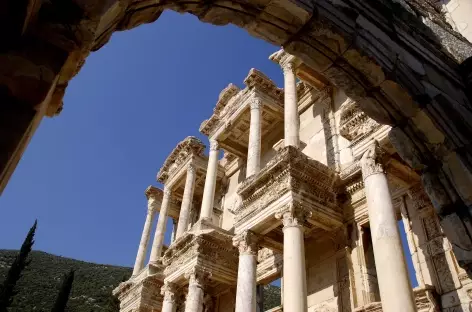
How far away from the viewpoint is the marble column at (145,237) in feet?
63.7

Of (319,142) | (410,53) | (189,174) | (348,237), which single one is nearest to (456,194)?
(410,53)

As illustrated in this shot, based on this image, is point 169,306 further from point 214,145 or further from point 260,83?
point 260,83

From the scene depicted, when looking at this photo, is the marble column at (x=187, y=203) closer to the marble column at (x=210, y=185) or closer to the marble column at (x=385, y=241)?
the marble column at (x=210, y=185)

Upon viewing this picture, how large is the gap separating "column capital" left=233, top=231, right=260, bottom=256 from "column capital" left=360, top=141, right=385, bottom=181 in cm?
342

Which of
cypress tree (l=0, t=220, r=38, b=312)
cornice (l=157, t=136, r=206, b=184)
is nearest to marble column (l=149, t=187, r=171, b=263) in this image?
cornice (l=157, t=136, r=206, b=184)

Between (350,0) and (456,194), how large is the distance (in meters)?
2.56

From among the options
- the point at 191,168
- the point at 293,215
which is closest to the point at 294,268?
the point at 293,215

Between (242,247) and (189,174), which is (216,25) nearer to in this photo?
(242,247)

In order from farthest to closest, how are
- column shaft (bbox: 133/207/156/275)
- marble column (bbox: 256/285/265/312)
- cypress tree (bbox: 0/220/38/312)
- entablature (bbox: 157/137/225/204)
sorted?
1. cypress tree (bbox: 0/220/38/312)
2. column shaft (bbox: 133/207/156/275)
3. entablature (bbox: 157/137/225/204)
4. marble column (bbox: 256/285/265/312)

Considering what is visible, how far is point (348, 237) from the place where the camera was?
1128 centimetres

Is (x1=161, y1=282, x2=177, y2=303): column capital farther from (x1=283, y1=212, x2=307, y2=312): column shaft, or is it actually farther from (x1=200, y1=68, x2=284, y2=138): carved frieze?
(x1=283, y1=212, x2=307, y2=312): column shaft

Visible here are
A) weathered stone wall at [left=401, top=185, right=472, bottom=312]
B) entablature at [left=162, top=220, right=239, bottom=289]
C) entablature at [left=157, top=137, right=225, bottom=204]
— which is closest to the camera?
weathered stone wall at [left=401, top=185, right=472, bottom=312]

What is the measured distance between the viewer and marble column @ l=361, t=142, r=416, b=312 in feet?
24.4

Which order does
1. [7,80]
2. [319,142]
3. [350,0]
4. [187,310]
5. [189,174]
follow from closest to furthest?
[7,80]
[350,0]
[187,310]
[319,142]
[189,174]
